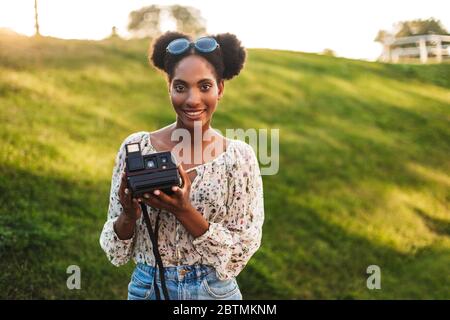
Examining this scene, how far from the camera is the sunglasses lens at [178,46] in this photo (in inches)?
76.5

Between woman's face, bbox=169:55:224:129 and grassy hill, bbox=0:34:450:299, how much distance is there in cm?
312

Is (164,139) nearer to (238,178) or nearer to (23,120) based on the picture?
(238,178)

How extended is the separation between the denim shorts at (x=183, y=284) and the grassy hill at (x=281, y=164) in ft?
9.24

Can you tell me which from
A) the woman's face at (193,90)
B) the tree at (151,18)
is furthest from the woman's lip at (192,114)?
the tree at (151,18)

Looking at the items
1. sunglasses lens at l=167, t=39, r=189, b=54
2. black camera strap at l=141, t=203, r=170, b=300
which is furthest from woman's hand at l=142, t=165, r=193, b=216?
sunglasses lens at l=167, t=39, r=189, b=54

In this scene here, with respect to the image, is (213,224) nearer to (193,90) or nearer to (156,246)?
(156,246)

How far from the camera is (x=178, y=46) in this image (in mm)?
1959

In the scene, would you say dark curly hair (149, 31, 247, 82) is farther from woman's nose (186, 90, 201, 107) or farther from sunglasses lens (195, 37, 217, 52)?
woman's nose (186, 90, 201, 107)

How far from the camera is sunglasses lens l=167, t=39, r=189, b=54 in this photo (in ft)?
6.38

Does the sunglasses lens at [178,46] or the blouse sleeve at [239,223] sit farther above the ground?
the sunglasses lens at [178,46]

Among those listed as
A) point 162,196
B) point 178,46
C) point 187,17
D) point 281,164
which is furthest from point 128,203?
point 187,17

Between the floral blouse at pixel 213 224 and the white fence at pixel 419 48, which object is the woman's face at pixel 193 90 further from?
the white fence at pixel 419 48

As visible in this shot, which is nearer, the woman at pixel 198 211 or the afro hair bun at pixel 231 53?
the woman at pixel 198 211
